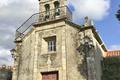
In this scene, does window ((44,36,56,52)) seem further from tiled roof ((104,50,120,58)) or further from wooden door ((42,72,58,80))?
tiled roof ((104,50,120,58))

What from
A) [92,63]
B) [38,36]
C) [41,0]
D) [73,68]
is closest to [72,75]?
[73,68]

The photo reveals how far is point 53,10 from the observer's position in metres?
19.9

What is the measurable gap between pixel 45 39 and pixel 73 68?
346cm

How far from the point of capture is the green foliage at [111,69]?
1934 cm

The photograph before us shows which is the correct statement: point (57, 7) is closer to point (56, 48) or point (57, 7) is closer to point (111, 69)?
point (56, 48)

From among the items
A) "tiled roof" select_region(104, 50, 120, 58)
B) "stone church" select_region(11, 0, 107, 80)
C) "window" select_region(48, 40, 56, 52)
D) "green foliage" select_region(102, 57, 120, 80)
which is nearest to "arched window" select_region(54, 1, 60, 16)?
"stone church" select_region(11, 0, 107, 80)

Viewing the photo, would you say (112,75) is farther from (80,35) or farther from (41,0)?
(41,0)

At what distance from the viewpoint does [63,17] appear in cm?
1878

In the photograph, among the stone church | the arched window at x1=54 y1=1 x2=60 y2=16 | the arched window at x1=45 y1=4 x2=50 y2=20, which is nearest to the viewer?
the stone church

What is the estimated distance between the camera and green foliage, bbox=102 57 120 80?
63.5 feet

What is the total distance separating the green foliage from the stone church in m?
0.81

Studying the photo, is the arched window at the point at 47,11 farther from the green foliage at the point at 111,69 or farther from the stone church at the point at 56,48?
the green foliage at the point at 111,69

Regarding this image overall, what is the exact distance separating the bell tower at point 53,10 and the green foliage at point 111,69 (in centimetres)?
472

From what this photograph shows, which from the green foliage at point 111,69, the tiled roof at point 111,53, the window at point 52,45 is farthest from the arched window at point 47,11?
the tiled roof at point 111,53
